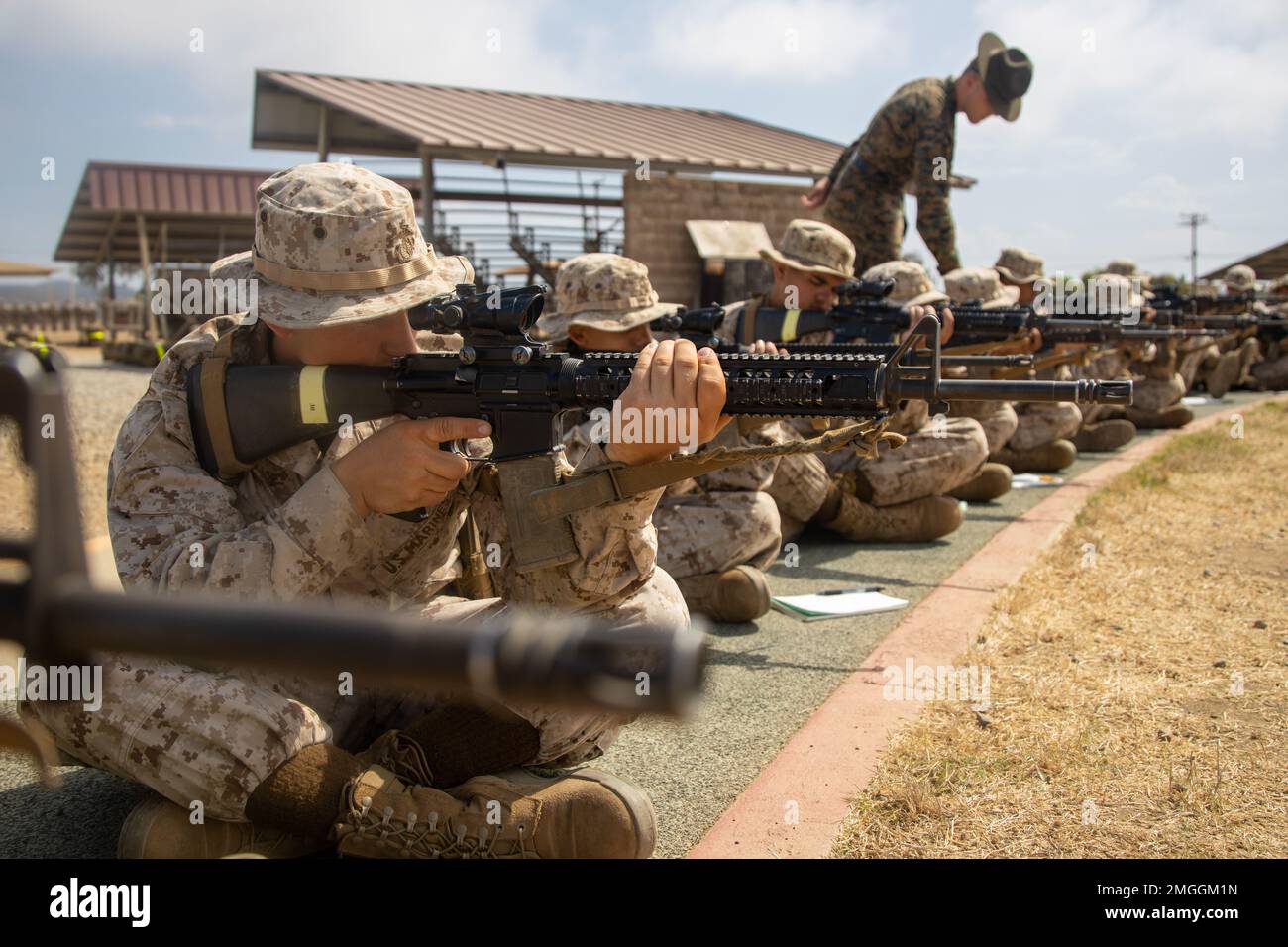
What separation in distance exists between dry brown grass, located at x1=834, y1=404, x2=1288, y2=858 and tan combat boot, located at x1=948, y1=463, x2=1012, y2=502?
1729mm

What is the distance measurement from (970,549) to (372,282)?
4380mm

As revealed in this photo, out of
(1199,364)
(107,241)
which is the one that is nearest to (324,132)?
(1199,364)

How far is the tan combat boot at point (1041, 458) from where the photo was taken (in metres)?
9.22

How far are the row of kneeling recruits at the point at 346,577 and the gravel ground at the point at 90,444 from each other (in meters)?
0.39

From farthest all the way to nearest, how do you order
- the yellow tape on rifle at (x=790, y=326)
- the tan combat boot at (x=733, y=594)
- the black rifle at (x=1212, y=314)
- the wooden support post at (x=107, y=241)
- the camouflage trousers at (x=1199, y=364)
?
the wooden support post at (x=107, y=241), the camouflage trousers at (x=1199, y=364), the black rifle at (x=1212, y=314), the yellow tape on rifle at (x=790, y=326), the tan combat boot at (x=733, y=594)

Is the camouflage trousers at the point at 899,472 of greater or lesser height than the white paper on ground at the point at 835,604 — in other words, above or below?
above

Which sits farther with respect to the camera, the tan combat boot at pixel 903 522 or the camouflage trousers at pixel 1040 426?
the camouflage trousers at pixel 1040 426

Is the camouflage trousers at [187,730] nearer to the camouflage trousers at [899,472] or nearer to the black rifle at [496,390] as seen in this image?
the black rifle at [496,390]

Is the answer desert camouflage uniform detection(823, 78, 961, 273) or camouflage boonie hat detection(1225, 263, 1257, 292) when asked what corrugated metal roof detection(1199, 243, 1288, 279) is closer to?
camouflage boonie hat detection(1225, 263, 1257, 292)

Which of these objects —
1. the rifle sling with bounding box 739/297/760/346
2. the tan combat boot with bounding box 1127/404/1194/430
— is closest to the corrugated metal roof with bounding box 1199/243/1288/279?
the tan combat boot with bounding box 1127/404/1194/430

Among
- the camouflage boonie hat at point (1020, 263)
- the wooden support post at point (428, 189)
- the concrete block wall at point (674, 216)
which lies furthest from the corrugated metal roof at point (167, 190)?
the camouflage boonie hat at point (1020, 263)

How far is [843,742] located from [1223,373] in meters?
15.7

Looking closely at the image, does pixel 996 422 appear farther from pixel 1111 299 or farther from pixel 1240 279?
pixel 1240 279

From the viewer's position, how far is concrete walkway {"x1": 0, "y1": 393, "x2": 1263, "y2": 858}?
2826 mm
